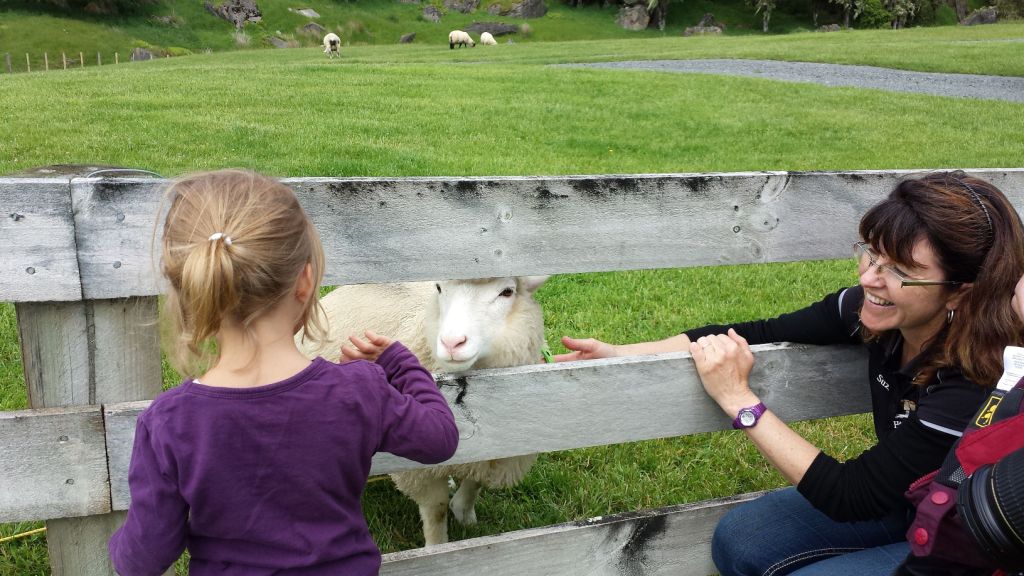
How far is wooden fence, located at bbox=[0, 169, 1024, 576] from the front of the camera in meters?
1.73

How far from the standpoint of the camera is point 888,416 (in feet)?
7.33

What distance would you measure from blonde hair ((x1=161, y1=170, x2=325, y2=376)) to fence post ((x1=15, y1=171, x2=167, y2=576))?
363 mm

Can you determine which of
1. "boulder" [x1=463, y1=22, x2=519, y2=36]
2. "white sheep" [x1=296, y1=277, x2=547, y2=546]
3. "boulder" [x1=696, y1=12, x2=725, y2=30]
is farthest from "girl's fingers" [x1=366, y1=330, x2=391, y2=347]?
"boulder" [x1=696, y1=12, x2=725, y2=30]

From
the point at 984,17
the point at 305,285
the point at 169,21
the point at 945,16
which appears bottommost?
the point at 169,21

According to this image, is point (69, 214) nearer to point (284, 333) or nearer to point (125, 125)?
point (284, 333)

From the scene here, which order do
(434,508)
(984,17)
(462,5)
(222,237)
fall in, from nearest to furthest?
(222,237) < (434,508) < (984,17) < (462,5)

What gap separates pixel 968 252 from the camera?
1.97 meters

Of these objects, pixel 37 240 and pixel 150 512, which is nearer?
pixel 150 512

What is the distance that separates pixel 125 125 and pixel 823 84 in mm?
13208

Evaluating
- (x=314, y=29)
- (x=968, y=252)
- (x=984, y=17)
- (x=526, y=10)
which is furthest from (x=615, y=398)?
(x=526, y=10)

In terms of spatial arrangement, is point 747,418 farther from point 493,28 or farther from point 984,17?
point 984,17

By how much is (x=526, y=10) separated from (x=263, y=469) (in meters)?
61.8

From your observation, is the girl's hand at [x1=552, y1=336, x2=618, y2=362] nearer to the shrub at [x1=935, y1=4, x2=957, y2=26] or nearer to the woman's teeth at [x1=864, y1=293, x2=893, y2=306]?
the woman's teeth at [x1=864, y1=293, x2=893, y2=306]

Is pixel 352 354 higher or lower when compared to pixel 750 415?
higher
